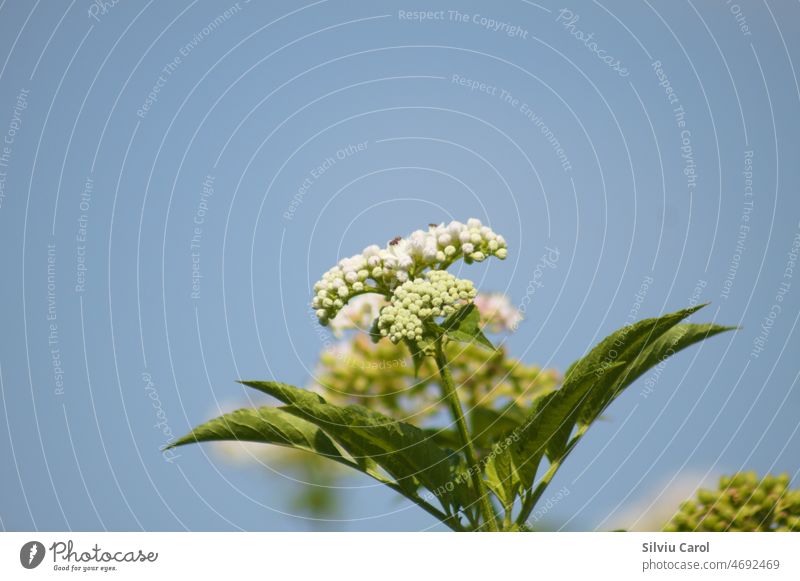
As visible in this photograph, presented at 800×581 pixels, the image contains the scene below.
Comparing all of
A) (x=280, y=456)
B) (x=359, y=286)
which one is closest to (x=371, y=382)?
(x=280, y=456)

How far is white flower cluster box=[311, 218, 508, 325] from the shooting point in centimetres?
508

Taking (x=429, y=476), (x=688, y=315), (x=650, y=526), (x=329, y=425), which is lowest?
(x=650, y=526)

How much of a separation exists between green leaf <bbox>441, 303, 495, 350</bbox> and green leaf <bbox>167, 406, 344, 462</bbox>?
2.85ft

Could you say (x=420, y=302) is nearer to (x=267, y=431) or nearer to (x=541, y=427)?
(x=541, y=427)

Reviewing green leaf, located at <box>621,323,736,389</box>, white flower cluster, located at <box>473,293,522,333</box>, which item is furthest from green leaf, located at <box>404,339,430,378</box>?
white flower cluster, located at <box>473,293,522,333</box>

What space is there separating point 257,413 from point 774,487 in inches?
106


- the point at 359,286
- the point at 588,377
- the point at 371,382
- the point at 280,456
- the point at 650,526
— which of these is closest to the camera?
the point at 588,377

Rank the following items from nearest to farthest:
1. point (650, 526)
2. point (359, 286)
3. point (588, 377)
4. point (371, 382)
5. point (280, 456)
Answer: point (588, 377), point (359, 286), point (650, 526), point (371, 382), point (280, 456)

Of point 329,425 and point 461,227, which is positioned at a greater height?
point 461,227

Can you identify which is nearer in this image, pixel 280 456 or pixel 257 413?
pixel 257 413

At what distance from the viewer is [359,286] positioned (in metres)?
5.12

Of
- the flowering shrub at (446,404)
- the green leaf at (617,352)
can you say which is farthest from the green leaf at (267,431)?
the green leaf at (617,352)

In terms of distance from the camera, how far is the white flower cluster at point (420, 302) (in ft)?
15.3
